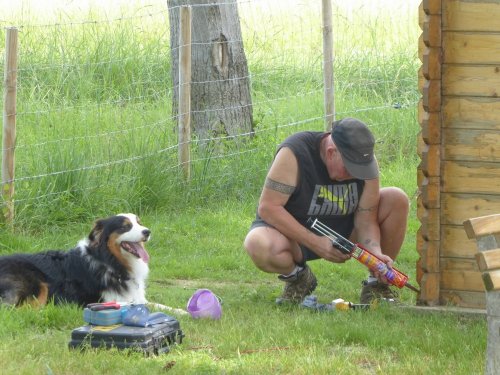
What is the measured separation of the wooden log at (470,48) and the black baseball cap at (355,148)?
2.16ft

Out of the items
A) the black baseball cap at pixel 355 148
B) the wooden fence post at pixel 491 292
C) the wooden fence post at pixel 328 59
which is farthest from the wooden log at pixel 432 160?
the wooden fence post at pixel 328 59

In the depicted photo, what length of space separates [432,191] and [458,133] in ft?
1.25

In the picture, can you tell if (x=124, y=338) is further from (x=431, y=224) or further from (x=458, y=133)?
(x=458, y=133)

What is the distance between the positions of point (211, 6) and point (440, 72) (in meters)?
4.82

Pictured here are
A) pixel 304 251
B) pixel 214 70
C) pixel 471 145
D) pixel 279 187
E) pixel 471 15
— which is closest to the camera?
pixel 471 15

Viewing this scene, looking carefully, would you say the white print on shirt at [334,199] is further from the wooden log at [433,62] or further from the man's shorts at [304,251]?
the wooden log at [433,62]

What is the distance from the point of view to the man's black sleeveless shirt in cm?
621

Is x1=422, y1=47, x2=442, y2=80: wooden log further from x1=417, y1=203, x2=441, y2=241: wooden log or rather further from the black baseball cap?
x1=417, y1=203, x2=441, y2=241: wooden log

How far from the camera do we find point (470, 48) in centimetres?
586

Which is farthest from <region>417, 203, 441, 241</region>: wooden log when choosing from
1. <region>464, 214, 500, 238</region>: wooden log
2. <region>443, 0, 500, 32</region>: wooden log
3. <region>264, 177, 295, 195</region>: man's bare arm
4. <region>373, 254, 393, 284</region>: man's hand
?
<region>464, 214, 500, 238</region>: wooden log

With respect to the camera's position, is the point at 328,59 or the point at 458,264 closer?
the point at 458,264

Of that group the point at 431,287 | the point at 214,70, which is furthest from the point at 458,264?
the point at 214,70

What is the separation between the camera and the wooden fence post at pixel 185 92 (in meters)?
9.29

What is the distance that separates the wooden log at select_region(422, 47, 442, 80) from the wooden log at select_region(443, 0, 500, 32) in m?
0.15
